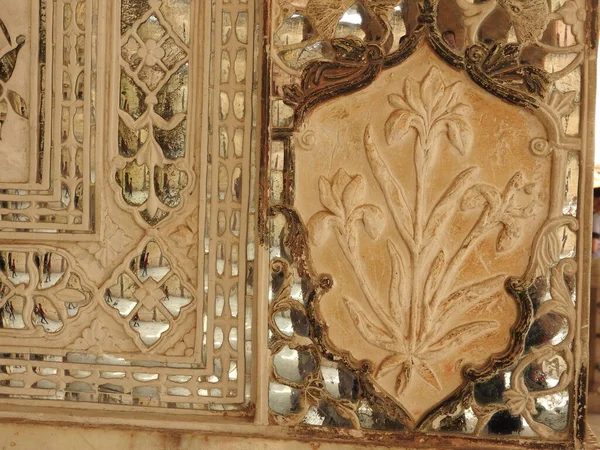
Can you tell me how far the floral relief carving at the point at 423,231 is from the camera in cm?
115

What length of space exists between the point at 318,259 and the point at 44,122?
0.67m

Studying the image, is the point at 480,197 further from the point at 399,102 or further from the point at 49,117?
the point at 49,117

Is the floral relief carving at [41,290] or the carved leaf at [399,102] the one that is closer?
the carved leaf at [399,102]

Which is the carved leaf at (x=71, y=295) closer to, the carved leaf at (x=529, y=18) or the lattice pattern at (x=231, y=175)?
the lattice pattern at (x=231, y=175)

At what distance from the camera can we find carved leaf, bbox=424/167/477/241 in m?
1.15

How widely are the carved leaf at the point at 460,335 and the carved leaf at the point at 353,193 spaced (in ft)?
1.07

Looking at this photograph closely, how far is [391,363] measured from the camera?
1.18 m

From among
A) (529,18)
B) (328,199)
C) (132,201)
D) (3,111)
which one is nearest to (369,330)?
(328,199)

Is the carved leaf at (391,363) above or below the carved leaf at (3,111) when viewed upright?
below

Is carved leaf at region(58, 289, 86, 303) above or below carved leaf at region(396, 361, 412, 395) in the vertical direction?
above

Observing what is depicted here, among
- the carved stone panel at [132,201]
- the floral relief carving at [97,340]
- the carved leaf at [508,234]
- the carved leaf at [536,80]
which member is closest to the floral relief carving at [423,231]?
the carved leaf at [508,234]

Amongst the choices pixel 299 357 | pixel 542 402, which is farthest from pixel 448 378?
pixel 299 357

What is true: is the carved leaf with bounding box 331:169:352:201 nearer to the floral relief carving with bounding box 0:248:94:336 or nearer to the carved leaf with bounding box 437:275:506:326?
the carved leaf with bounding box 437:275:506:326

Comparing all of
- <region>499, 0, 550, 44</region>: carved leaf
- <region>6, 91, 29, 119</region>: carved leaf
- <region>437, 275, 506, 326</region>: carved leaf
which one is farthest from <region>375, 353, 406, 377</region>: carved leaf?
<region>6, 91, 29, 119</region>: carved leaf
